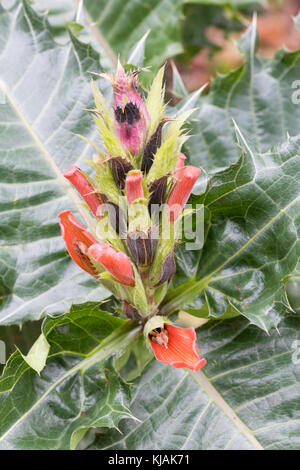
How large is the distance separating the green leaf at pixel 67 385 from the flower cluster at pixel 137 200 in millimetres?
115

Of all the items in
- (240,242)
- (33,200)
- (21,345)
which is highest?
(33,200)

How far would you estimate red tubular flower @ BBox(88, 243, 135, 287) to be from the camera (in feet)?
2.58

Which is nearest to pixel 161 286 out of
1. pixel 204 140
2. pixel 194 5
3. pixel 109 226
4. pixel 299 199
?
pixel 109 226

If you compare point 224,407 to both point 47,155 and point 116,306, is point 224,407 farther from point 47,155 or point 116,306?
point 47,155

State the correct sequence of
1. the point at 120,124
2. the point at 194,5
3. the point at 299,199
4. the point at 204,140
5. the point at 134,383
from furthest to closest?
the point at 194,5
the point at 204,140
the point at 134,383
the point at 299,199
the point at 120,124

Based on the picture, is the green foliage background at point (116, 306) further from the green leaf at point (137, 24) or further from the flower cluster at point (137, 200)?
the green leaf at point (137, 24)

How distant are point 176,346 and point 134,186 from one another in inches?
10.3

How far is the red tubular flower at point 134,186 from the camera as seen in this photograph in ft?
2.51

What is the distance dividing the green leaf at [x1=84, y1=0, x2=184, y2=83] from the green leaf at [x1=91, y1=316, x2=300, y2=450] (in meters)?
0.91

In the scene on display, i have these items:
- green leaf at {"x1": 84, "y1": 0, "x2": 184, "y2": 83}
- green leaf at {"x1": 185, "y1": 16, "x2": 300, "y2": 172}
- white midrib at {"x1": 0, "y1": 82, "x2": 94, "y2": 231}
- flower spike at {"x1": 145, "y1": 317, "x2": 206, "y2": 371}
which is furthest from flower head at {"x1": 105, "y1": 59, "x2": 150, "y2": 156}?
green leaf at {"x1": 84, "y1": 0, "x2": 184, "y2": 83}

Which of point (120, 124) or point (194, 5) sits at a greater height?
point (120, 124)

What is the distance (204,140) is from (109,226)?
23.0 inches

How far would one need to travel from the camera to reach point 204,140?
136 cm

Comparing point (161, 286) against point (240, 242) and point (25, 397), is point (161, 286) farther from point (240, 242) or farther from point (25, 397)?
point (25, 397)
